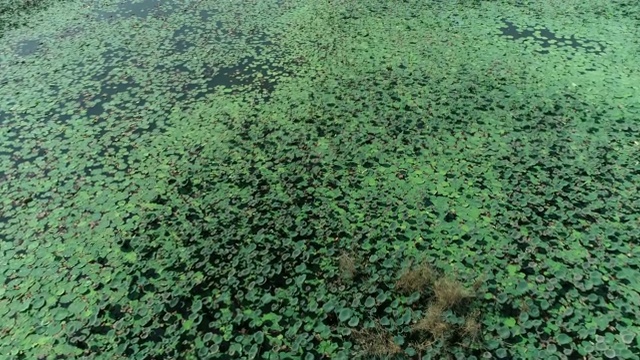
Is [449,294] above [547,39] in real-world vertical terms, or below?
below

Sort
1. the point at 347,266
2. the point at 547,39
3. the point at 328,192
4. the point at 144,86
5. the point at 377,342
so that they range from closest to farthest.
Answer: the point at 377,342 < the point at 347,266 < the point at 328,192 < the point at 144,86 < the point at 547,39

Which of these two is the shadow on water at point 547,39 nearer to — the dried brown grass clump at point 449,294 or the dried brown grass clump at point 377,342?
the dried brown grass clump at point 449,294

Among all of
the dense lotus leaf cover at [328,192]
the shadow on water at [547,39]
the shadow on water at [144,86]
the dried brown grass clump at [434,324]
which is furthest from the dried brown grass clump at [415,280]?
the shadow on water at [547,39]

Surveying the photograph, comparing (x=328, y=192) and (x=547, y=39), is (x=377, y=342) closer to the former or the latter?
(x=328, y=192)

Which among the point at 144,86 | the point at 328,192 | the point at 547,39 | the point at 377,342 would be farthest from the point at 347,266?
the point at 547,39

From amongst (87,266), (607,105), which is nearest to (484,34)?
(607,105)

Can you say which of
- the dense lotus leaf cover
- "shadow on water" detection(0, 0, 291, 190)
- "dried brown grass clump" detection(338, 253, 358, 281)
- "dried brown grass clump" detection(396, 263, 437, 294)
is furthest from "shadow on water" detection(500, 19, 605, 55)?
"dried brown grass clump" detection(338, 253, 358, 281)

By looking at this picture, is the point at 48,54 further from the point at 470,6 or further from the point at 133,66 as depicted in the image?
the point at 470,6
